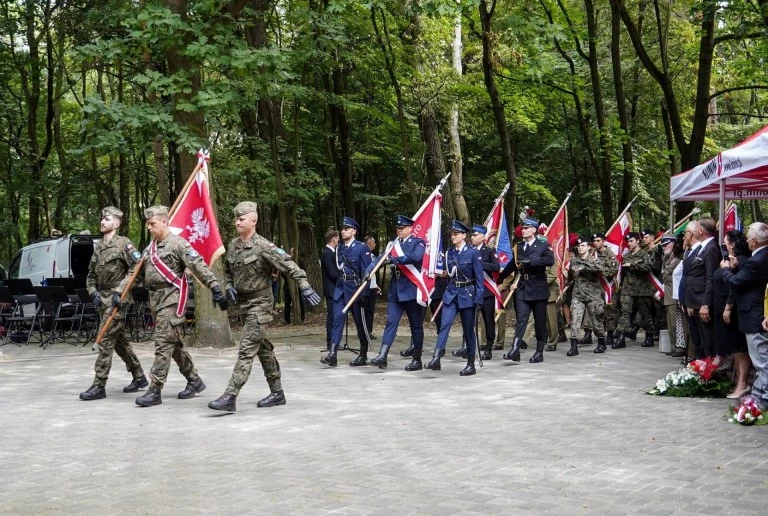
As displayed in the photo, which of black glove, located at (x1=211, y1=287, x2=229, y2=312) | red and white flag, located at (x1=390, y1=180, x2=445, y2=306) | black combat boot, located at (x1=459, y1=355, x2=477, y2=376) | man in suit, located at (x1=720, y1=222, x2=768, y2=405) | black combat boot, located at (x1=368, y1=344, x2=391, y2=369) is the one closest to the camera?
man in suit, located at (x1=720, y1=222, x2=768, y2=405)

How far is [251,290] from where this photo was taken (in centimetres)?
976

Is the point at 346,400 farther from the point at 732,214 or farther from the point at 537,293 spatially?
the point at 732,214

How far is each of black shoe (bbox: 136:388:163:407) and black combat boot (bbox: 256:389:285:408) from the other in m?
1.13

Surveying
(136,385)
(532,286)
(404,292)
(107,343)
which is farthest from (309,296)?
(532,286)

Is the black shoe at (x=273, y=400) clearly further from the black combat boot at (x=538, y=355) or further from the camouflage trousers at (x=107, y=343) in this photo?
the black combat boot at (x=538, y=355)

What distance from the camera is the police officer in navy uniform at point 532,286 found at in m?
14.2

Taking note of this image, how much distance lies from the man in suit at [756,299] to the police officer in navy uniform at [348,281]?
241 inches

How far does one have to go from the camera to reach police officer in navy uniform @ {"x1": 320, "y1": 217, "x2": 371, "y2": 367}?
14.0m

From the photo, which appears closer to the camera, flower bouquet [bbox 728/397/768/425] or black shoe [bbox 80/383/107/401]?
flower bouquet [bbox 728/397/768/425]

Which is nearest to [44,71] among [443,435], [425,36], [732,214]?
[425,36]

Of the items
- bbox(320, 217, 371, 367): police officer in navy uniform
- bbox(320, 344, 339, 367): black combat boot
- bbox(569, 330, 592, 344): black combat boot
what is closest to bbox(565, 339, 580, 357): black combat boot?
bbox(569, 330, 592, 344): black combat boot

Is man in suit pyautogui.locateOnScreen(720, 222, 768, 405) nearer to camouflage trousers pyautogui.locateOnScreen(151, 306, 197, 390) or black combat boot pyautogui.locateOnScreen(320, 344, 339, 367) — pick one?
camouflage trousers pyautogui.locateOnScreen(151, 306, 197, 390)

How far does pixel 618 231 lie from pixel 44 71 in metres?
23.3

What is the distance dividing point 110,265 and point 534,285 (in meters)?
6.58
